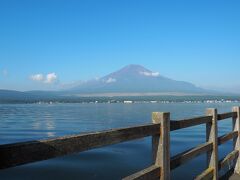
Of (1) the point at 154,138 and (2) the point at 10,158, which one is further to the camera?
(1) the point at 154,138

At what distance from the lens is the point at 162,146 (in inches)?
205

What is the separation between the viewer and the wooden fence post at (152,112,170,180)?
5.18m

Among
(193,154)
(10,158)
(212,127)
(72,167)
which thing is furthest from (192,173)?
(10,158)

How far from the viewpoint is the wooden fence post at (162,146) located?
518 centimetres

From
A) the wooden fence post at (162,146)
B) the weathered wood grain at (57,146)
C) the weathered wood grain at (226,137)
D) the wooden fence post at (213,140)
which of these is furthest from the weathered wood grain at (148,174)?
the weathered wood grain at (226,137)

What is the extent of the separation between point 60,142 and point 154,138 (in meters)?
2.06

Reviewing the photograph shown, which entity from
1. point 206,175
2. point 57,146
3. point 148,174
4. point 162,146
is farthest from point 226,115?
point 57,146

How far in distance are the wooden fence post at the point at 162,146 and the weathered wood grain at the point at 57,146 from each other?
0.50 m

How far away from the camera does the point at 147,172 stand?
4836 mm

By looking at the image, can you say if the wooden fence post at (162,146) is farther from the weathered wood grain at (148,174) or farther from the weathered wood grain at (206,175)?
the weathered wood grain at (206,175)

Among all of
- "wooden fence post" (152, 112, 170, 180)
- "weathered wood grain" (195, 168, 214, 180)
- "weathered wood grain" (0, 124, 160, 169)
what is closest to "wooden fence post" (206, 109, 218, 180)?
"weathered wood grain" (195, 168, 214, 180)

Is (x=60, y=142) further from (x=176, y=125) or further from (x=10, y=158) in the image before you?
(x=176, y=125)

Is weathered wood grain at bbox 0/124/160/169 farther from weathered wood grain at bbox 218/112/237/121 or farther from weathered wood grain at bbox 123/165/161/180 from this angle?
weathered wood grain at bbox 218/112/237/121

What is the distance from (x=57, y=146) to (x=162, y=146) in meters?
2.11
